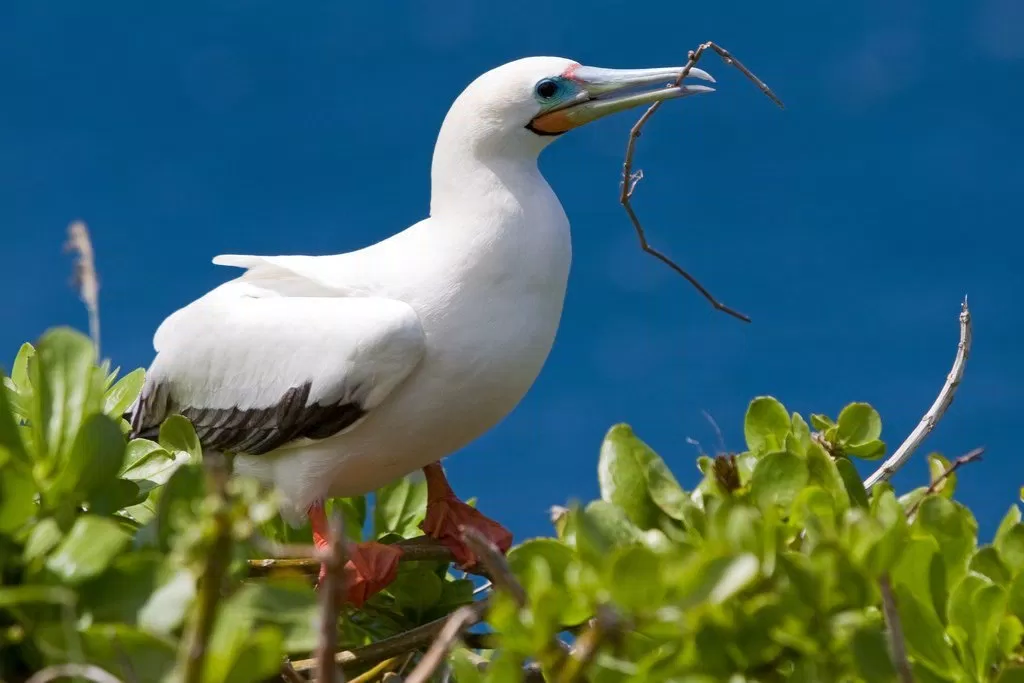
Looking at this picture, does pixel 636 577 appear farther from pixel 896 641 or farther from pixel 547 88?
pixel 547 88

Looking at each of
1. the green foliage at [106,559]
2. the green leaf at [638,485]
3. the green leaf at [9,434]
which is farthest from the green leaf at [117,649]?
the green leaf at [638,485]

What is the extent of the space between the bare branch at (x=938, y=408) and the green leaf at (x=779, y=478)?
3.38 feet

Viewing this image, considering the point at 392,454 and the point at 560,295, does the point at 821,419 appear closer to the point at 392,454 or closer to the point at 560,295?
the point at 560,295

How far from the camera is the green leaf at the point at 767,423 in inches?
120

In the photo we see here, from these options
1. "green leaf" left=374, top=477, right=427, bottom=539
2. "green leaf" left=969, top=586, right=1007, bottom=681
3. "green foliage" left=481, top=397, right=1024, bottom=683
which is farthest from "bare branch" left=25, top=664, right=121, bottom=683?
"green leaf" left=374, top=477, right=427, bottom=539

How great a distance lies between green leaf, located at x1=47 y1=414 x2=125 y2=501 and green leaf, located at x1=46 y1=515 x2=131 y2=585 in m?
0.19

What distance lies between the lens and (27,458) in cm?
224

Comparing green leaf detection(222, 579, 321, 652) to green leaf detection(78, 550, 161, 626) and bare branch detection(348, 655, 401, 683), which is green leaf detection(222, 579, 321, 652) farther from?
bare branch detection(348, 655, 401, 683)

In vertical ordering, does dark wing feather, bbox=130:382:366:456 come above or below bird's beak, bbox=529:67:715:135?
below

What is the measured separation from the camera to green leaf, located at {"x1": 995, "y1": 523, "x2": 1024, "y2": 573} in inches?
89.4

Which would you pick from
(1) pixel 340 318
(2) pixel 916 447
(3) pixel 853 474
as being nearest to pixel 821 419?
(2) pixel 916 447

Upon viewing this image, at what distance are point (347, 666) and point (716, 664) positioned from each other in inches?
51.8

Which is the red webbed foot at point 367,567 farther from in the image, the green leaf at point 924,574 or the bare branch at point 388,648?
the green leaf at point 924,574

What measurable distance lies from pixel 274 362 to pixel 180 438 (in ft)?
2.36
